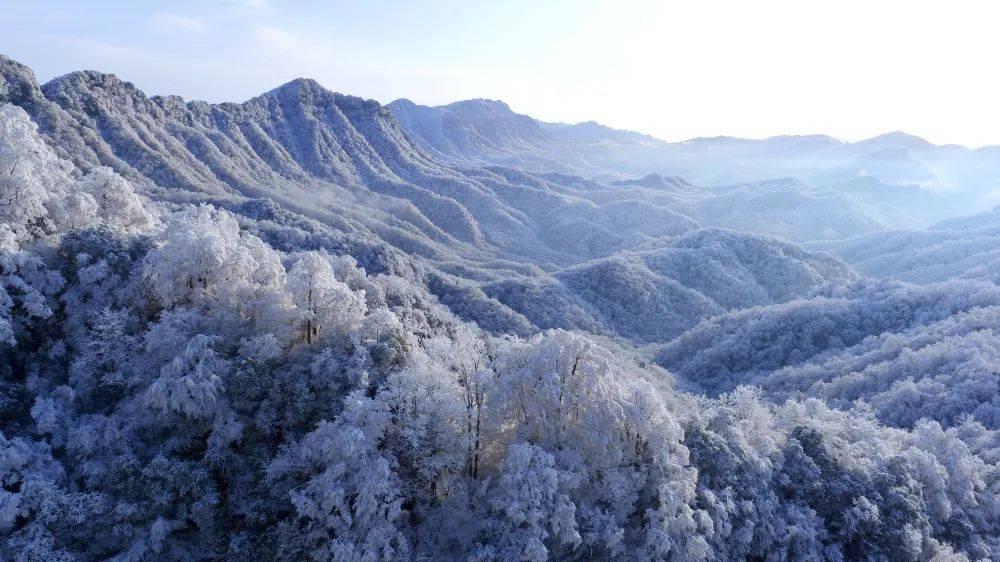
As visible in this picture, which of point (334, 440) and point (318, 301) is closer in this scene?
point (334, 440)

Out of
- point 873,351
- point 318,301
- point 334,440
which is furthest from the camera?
point 873,351

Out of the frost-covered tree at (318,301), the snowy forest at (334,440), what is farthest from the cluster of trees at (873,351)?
the frost-covered tree at (318,301)

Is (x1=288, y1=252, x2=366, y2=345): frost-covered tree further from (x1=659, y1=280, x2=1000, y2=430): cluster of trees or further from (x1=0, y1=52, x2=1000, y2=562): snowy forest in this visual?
(x1=659, y1=280, x2=1000, y2=430): cluster of trees

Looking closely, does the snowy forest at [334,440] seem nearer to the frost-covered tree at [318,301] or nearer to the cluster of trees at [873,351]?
the frost-covered tree at [318,301]

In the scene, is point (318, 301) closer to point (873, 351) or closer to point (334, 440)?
point (334, 440)

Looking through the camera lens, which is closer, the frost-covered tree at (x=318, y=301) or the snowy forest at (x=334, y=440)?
the snowy forest at (x=334, y=440)

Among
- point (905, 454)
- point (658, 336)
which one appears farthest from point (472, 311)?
point (905, 454)

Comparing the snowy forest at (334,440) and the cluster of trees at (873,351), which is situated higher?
the snowy forest at (334,440)

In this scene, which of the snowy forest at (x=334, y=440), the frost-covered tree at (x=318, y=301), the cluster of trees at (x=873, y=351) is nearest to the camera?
the snowy forest at (x=334, y=440)

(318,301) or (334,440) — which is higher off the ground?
(318,301)

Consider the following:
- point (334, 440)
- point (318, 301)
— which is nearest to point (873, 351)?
point (318, 301)

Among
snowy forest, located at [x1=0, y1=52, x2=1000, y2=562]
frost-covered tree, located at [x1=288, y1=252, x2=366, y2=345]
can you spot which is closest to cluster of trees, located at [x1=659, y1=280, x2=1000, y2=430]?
snowy forest, located at [x1=0, y1=52, x2=1000, y2=562]
